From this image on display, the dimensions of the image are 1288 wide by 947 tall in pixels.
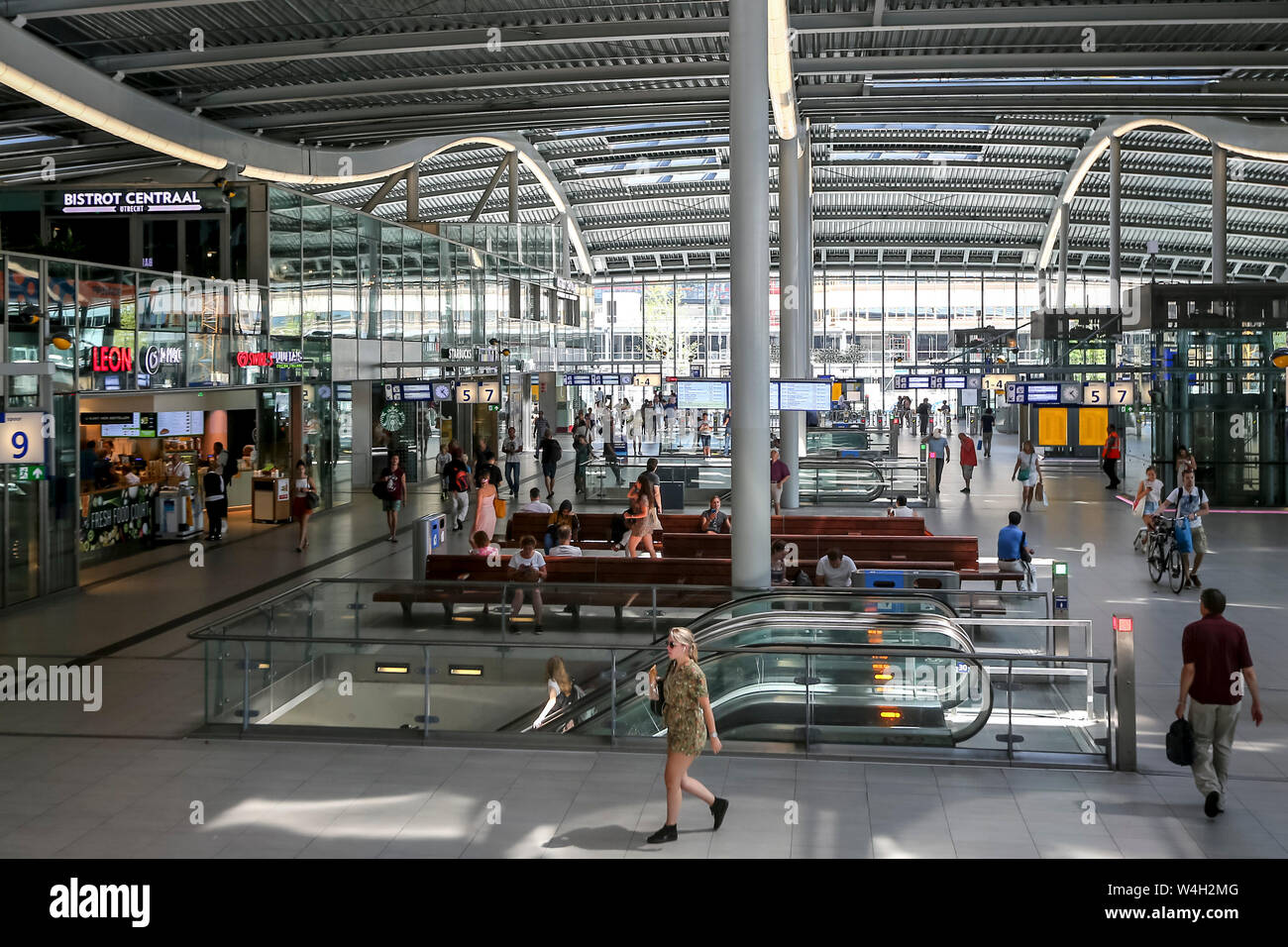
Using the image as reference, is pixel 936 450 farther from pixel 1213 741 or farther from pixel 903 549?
pixel 1213 741

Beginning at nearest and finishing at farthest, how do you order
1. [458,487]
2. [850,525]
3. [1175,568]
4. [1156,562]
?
1. [1175,568]
2. [1156,562]
3. [850,525]
4. [458,487]

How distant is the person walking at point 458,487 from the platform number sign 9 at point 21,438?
29.9 feet

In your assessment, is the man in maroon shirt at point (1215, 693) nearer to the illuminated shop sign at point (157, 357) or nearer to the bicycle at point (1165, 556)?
the bicycle at point (1165, 556)

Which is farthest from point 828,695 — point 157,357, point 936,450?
point 936,450

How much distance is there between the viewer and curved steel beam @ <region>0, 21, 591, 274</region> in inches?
820

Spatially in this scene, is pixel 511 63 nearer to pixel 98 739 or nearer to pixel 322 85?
pixel 322 85

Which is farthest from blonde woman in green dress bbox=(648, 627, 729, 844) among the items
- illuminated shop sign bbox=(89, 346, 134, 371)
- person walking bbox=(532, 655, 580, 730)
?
illuminated shop sign bbox=(89, 346, 134, 371)

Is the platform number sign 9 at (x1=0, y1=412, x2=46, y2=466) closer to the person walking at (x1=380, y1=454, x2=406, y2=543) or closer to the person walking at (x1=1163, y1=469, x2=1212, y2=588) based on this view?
the person walking at (x1=380, y1=454, x2=406, y2=543)

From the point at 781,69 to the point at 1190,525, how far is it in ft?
39.6

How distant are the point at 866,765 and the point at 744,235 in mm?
5760

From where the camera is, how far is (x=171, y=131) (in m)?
26.4

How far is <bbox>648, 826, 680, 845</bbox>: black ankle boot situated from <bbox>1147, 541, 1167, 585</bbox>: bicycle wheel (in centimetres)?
1177

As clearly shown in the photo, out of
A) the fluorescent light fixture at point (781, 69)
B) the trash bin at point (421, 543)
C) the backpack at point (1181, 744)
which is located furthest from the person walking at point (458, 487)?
the backpack at point (1181, 744)

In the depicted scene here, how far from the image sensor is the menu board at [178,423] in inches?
838
